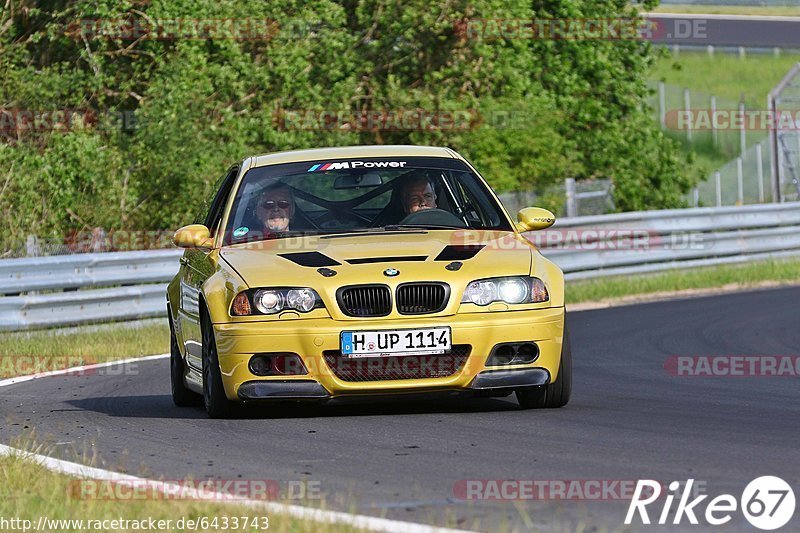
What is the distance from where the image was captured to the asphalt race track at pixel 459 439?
591 cm

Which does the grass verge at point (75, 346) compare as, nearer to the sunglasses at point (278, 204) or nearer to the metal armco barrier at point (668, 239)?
the sunglasses at point (278, 204)

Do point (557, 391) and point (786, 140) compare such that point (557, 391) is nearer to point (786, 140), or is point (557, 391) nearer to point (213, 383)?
point (213, 383)

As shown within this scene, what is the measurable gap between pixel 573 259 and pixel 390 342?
42.6 feet

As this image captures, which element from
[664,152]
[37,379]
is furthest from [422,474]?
[664,152]

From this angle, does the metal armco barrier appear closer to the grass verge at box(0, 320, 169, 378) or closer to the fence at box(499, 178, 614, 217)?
the fence at box(499, 178, 614, 217)

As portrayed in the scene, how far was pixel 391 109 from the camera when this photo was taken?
27.3 m

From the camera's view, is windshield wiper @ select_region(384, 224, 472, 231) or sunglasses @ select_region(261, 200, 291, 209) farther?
sunglasses @ select_region(261, 200, 291, 209)

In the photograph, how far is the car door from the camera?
9.32 m

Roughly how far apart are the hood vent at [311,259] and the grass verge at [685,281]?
1096 cm

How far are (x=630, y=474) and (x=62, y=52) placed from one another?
69.6ft

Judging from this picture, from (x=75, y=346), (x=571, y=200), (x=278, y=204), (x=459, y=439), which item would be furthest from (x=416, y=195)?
(x=571, y=200)

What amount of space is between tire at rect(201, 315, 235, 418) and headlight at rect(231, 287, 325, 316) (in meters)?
0.32

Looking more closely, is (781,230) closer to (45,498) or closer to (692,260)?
(692,260)

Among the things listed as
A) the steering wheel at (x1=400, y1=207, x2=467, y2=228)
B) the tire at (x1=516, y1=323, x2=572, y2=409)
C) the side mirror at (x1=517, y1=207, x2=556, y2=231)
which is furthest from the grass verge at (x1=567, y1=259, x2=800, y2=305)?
the tire at (x1=516, y1=323, x2=572, y2=409)
